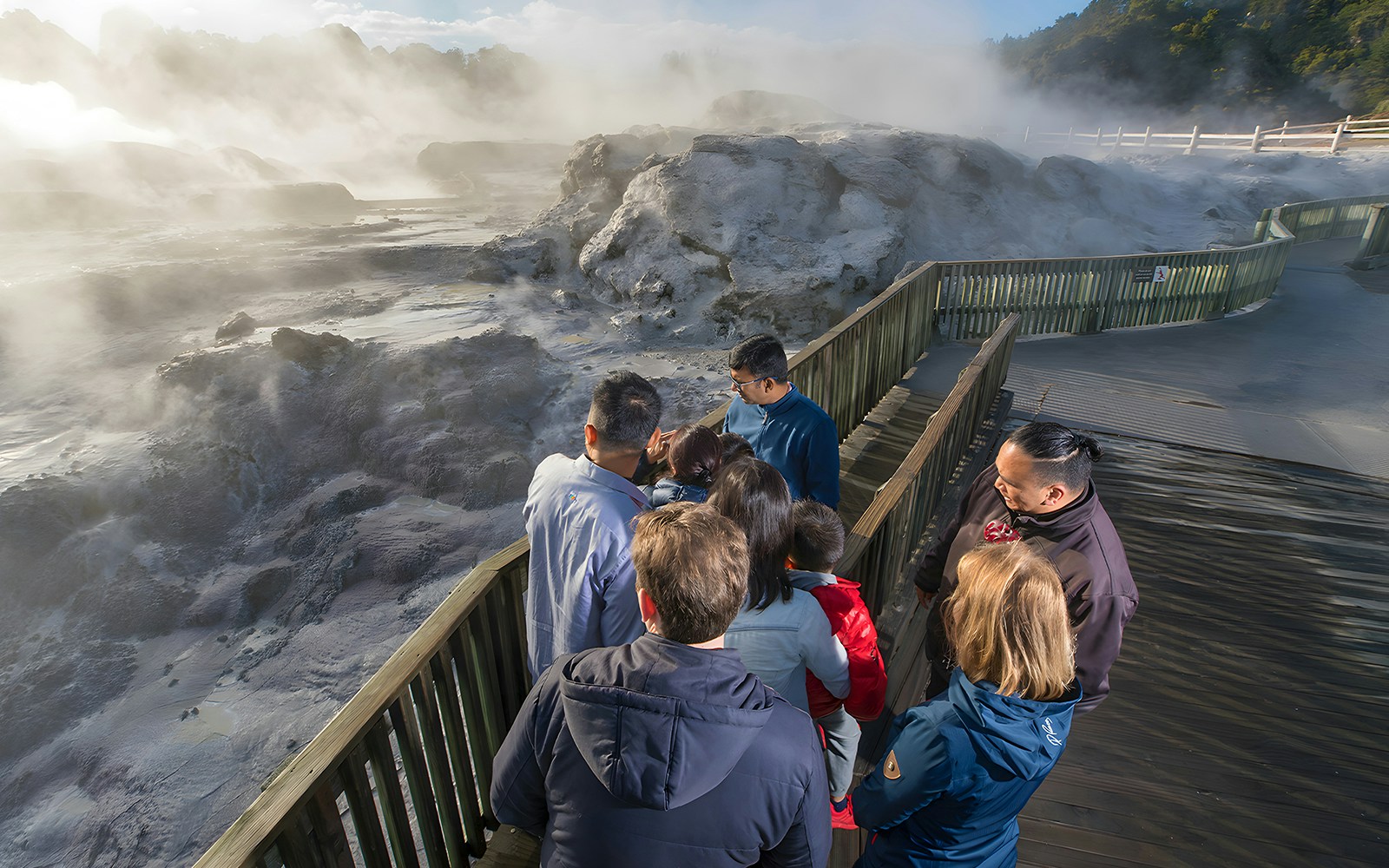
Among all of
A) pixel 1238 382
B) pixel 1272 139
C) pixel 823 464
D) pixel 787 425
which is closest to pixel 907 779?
pixel 823 464

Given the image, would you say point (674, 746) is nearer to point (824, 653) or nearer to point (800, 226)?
point (824, 653)

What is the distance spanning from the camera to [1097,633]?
218 centimetres

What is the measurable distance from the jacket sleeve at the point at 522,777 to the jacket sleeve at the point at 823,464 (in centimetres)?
207

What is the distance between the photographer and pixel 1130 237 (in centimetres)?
1605

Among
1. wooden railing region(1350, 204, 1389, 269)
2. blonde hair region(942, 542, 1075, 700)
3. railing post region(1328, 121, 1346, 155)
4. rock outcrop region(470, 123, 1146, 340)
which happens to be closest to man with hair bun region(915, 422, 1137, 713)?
blonde hair region(942, 542, 1075, 700)

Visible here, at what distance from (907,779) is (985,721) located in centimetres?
28

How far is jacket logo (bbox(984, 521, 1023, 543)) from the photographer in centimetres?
242

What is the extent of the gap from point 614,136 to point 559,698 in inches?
752

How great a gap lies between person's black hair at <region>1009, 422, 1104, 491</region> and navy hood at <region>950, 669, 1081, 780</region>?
884 mm

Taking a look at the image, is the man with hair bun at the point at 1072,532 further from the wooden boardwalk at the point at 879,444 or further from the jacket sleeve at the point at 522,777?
the wooden boardwalk at the point at 879,444

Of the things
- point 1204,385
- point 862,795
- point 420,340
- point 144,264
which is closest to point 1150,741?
point 862,795

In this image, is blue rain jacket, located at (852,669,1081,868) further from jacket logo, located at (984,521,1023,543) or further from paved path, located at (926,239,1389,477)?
paved path, located at (926,239,1389,477)

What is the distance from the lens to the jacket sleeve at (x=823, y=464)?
10.8 ft

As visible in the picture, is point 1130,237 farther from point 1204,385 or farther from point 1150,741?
point 1150,741
